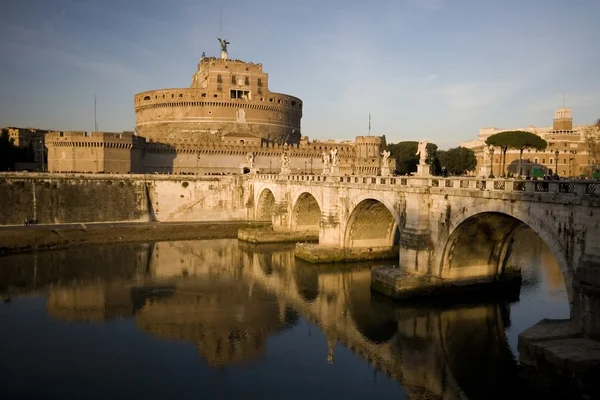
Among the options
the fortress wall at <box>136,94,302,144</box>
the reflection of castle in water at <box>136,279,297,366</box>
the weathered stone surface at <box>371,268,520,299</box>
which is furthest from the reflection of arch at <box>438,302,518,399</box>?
the fortress wall at <box>136,94,302,144</box>

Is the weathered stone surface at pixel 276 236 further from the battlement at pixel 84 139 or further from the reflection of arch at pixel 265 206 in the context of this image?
the battlement at pixel 84 139

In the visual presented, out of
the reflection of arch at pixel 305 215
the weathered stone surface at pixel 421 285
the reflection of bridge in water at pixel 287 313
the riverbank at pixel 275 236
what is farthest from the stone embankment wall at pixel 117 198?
the weathered stone surface at pixel 421 285

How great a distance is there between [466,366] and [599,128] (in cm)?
4163

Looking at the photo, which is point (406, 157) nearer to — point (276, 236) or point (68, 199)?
point (276, 236)

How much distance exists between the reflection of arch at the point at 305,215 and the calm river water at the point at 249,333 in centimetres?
898

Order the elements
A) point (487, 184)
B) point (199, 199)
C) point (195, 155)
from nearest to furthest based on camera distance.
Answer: point (487, 184), point (199, 199), point (195, 155)

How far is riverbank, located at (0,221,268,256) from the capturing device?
109 ft

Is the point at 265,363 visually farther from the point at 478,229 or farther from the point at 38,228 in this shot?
the point at 38,228

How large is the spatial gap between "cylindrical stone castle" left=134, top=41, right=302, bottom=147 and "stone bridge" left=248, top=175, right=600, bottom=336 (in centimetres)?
3325

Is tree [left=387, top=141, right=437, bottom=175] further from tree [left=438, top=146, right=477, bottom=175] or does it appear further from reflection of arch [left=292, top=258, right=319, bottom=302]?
reflection of arch [left=292, top=258, right=319, bottom=302]

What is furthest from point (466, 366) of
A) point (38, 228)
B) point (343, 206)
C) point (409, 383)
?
point (38, 228)

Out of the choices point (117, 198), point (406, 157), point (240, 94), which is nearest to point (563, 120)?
point (406, 157)

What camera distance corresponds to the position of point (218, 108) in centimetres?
6756

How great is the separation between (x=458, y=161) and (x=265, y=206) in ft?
105
